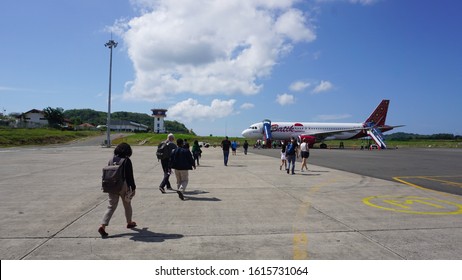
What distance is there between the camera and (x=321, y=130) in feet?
170

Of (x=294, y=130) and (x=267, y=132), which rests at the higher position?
(x=294, y=130)

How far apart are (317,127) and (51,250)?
49504 mm

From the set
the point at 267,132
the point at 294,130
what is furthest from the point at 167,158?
the point at 294,130

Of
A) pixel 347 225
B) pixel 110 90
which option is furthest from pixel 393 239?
pixel 110 90

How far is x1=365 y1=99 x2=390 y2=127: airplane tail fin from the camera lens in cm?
5466

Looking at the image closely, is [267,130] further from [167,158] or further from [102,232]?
[102,232]

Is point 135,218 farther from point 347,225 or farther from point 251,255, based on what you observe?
point 347,225

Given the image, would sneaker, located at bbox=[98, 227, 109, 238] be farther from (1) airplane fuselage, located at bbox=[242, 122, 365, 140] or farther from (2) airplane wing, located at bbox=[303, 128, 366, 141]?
(2) airplane wing, located at bbox=[303, 128, 366, 141]

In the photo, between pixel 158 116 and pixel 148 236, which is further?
pixel 158 116

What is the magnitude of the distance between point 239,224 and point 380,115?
2166 inches

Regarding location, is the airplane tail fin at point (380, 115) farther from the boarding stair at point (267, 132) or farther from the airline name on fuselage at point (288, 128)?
the boarding stair at point (267, 132)

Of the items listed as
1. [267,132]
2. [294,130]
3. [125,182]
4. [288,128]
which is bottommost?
[125,182]

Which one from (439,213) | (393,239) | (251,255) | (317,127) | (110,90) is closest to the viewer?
(251,255)

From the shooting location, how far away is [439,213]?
23.5 feet
